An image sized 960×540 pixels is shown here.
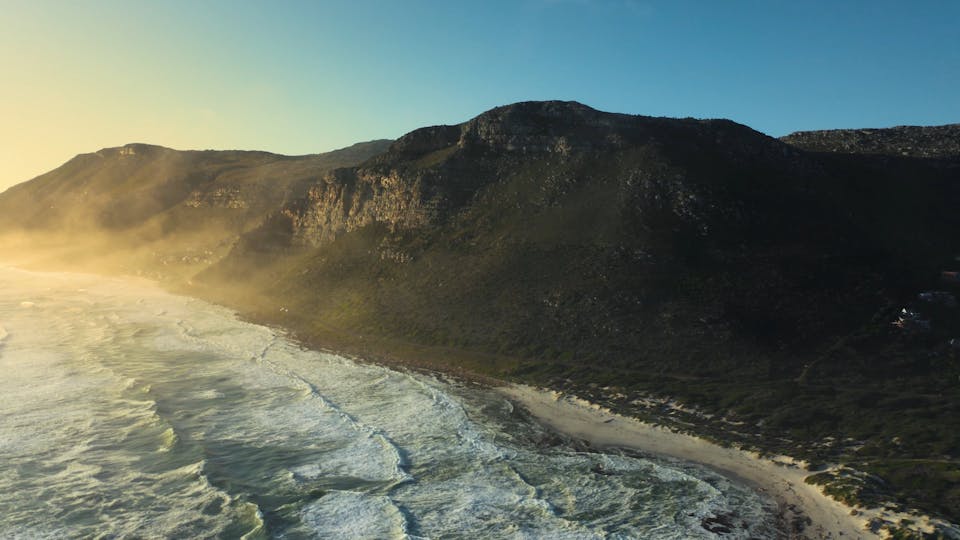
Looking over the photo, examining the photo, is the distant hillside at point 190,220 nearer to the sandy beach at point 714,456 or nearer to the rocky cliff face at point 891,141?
the sandy beach at point 714,456

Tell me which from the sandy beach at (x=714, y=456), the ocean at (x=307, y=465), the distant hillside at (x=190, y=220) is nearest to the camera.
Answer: the ocean at (x=307, y=465)

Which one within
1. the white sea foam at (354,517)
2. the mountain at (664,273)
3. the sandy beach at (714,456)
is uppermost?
the mountain at (664,273)

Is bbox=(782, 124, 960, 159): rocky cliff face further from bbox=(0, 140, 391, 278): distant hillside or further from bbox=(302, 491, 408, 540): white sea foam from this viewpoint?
bbox=(0, 140, 391, 278): distant hillside

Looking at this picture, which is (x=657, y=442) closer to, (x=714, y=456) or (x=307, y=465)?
(x=714, y=456)

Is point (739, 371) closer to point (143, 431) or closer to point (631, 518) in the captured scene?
point (631, 518)

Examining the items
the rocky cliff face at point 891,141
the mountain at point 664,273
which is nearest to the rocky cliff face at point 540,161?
the mountain at point 664,273

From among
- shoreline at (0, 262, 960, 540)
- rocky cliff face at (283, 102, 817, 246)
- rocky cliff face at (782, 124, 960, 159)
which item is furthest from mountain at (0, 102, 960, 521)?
shoreline at (0, 262, 960, 540)

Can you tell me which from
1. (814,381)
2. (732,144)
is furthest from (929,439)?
Result: (732,144)

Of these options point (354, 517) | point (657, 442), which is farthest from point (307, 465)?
point (657, 442)
